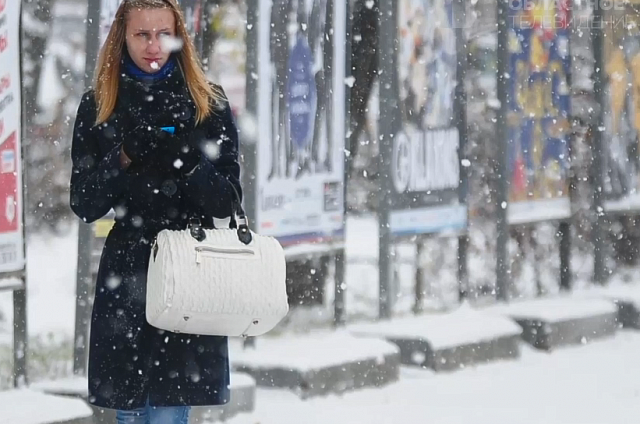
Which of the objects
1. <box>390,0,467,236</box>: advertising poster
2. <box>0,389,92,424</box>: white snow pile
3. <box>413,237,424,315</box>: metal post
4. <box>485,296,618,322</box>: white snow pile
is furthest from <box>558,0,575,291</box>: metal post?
<box>0,389,92,424</box>: white snow pile

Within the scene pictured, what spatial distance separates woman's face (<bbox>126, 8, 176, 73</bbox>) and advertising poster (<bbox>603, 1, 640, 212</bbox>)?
7.28 meters

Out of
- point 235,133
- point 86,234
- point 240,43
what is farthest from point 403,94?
point 235,133

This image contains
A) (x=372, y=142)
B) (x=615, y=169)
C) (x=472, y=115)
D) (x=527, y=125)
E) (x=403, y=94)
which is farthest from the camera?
(x=372, y=142)

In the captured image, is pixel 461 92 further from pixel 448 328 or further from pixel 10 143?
pixel 10 143

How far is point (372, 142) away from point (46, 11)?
8.50 m

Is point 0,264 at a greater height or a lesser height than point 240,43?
lesser

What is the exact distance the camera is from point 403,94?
8391 millimetres

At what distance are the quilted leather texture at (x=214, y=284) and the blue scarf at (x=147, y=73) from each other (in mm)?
429

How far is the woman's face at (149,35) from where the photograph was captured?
3520 millimetres

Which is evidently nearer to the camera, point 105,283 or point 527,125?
point 105,283

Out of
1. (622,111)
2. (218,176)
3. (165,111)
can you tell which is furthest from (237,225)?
(622,111)

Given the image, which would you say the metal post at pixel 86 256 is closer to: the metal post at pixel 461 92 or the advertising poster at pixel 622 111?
the metal post at pixel 461 92

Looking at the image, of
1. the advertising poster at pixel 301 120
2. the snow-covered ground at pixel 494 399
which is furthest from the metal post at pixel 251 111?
the snow-covered ground at pixel 494 399

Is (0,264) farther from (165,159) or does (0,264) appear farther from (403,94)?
(403,94)
